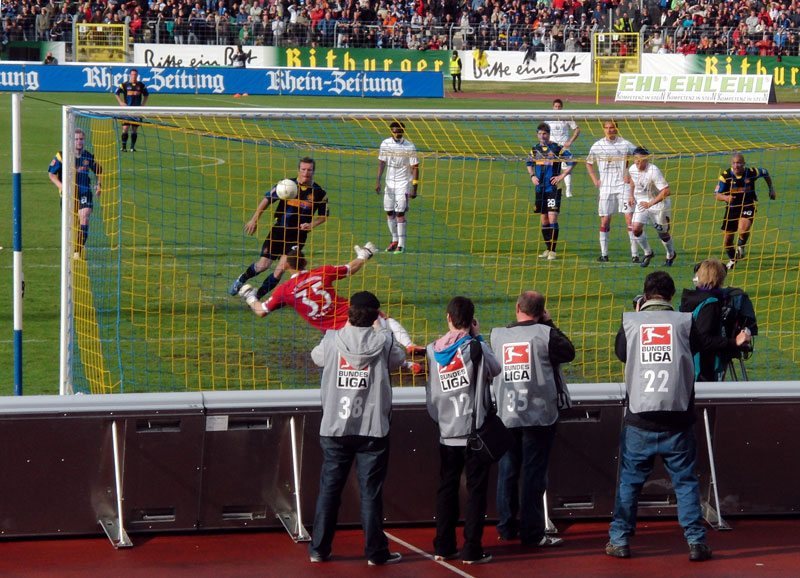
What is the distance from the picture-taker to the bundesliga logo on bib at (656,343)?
729 centimetres

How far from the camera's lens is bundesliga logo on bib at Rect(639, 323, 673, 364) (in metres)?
7.29

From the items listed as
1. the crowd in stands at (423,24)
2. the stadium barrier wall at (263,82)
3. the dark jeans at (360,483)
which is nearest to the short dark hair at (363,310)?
the dark jeans at (360,483)

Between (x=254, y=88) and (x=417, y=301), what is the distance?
29.9m

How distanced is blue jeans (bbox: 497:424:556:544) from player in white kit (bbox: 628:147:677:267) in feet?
30.2

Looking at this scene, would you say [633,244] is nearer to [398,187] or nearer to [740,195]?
→ [740,195]

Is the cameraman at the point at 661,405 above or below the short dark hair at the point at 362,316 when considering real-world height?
below

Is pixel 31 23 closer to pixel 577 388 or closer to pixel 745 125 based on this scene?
pixel 745 125

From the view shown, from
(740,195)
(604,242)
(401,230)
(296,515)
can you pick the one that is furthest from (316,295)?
(740,195)

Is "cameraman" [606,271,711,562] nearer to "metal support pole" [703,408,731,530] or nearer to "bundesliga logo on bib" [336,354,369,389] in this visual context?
"metal support pole" [703,408,731,530]

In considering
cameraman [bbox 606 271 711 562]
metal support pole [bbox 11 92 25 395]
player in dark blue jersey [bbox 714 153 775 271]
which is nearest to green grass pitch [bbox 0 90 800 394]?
player in dark blue jersey [bbox 714 153 775 271]

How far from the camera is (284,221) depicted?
13.3m

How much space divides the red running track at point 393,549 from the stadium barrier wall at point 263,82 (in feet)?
117

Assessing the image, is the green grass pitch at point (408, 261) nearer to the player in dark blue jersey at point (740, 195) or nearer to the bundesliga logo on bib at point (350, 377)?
the player in dark blue jersey at point (740, 195)

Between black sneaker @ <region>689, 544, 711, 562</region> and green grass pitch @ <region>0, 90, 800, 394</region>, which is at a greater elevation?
→ green grass pitch @ <region>0, 90, 800, 394</region>
